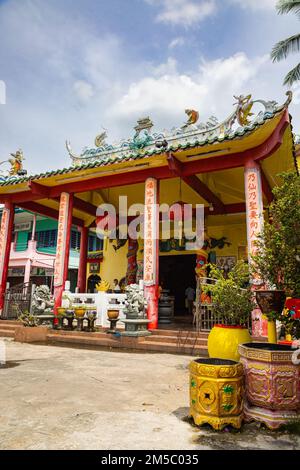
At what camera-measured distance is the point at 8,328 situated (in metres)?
10.1

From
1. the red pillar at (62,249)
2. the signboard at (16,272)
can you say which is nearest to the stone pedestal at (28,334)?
the red pillar at (62,249)

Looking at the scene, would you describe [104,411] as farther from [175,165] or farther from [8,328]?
[8,328]

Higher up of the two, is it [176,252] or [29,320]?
[176,252]

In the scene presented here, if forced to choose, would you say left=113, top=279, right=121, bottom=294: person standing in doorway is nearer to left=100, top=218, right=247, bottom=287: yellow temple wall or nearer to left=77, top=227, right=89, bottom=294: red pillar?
left=100, top=218, right=247, bottom=287: yellow temple wall

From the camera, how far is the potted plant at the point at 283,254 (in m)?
3.46

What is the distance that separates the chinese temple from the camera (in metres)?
8.07

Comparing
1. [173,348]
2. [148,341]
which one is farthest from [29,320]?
[173,348]

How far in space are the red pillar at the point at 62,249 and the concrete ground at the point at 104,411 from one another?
447 centimetres

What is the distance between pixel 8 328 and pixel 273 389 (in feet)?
29.6

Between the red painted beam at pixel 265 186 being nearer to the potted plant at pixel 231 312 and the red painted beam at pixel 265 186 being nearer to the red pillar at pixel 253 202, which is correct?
the red pillar at pixel 253 202

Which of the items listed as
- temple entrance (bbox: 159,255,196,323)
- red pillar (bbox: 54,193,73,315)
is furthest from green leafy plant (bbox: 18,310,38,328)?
temple entrance (bbox: 159,255,196,323)

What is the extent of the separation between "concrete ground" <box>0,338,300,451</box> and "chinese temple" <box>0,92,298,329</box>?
11.5 ft

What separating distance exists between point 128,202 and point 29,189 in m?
3.89

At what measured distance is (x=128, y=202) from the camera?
13477 mm
